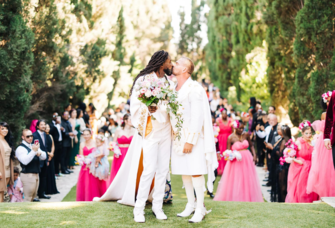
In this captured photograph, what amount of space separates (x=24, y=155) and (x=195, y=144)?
14.8 ft

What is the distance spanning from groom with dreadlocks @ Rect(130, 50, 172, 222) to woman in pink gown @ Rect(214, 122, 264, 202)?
3.63 m

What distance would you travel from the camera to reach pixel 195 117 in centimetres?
474

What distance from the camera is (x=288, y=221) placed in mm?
4789

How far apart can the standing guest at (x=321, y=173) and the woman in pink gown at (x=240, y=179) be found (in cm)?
155

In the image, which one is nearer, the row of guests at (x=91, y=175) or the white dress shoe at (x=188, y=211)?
the white dress shoe at (x=188, y=211)

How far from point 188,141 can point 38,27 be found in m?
9.15

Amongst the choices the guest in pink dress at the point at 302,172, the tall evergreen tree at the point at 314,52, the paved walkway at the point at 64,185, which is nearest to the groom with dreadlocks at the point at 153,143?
the guest in pink dress at the point at 302,172

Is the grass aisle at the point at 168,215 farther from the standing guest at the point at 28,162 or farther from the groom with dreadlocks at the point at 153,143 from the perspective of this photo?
the standing guest at the point at 28,162

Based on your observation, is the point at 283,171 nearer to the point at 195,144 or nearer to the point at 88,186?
the point at 195,144

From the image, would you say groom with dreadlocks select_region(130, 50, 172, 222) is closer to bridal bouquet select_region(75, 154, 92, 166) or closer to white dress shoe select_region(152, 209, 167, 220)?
white dress shoe select_region(152, 209, 167, 220)

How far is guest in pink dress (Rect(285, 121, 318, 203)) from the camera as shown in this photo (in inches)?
287

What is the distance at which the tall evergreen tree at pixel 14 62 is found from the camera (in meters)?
9.11

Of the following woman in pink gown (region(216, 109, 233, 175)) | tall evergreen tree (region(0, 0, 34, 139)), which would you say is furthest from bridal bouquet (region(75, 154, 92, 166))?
woman in pink gown (region(216, 109, 233, 175))

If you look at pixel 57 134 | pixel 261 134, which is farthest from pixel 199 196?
pixel 261 134
